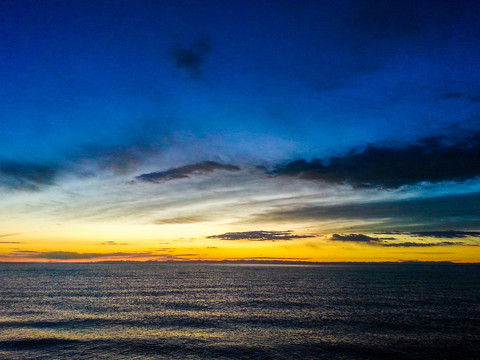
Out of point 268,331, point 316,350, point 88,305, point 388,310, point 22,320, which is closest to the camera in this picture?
point 316,350

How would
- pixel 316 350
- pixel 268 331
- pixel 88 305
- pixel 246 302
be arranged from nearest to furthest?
pixel 316 350 → pixel 268 331 → pixel 88 305 → pixel 246 302

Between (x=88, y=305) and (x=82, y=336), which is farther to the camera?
(x=88, y=305)

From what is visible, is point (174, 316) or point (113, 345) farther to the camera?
point (174, 316)

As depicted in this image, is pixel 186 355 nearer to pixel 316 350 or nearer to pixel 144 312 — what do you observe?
pixel 316 350

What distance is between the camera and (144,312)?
6838 cm

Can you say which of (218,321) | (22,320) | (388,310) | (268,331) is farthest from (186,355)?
(388,310)

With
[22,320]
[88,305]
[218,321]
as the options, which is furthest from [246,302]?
[22,320]

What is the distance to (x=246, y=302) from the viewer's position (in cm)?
8281

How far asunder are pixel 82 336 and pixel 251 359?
1068 inches

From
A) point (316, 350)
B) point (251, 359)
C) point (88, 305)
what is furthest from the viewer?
point (88, 305)

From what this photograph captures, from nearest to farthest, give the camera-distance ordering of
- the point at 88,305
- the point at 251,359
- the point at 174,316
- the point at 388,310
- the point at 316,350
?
1. the point at 251,359
2. the point at 316,350
3. the point at 174,316
4. the point at 388,310
5. the point at 88,305

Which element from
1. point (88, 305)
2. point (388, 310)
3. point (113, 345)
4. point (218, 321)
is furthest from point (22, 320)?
point (388, 310)

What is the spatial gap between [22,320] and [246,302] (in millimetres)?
48119

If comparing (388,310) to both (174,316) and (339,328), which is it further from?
(174,316)
